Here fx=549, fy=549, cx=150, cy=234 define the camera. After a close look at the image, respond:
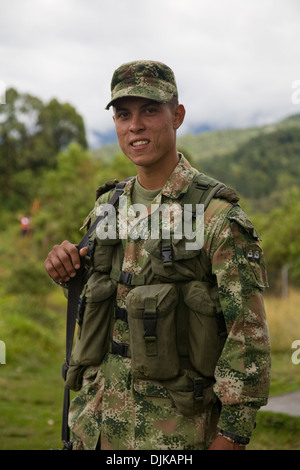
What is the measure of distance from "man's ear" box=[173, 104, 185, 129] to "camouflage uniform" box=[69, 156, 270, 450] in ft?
0.54

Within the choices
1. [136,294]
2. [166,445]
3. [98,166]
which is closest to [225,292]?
[136,294]

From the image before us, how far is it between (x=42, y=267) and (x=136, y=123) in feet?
33.1

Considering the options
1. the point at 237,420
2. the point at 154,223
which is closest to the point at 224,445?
the point at 237,420

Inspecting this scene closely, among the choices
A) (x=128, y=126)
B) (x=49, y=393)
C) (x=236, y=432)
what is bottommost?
(x=49, y=393)

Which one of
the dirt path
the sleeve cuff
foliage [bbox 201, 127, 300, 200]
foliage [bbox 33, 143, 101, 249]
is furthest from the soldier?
foliage [bbox 201, 127, 300, 200]

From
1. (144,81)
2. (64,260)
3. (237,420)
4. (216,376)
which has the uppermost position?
(144,81)

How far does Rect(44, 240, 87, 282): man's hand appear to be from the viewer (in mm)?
2432

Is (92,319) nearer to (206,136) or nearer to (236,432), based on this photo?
(236,432)

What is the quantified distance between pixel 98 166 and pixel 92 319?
94.9ft

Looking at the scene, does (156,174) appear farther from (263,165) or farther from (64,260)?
(263,165)

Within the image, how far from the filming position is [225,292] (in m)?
2.17

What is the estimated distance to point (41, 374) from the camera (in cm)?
770

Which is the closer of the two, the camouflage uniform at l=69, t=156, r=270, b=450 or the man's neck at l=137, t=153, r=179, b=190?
the camouflage uniform at l=69, t=156, r=270, b=450
